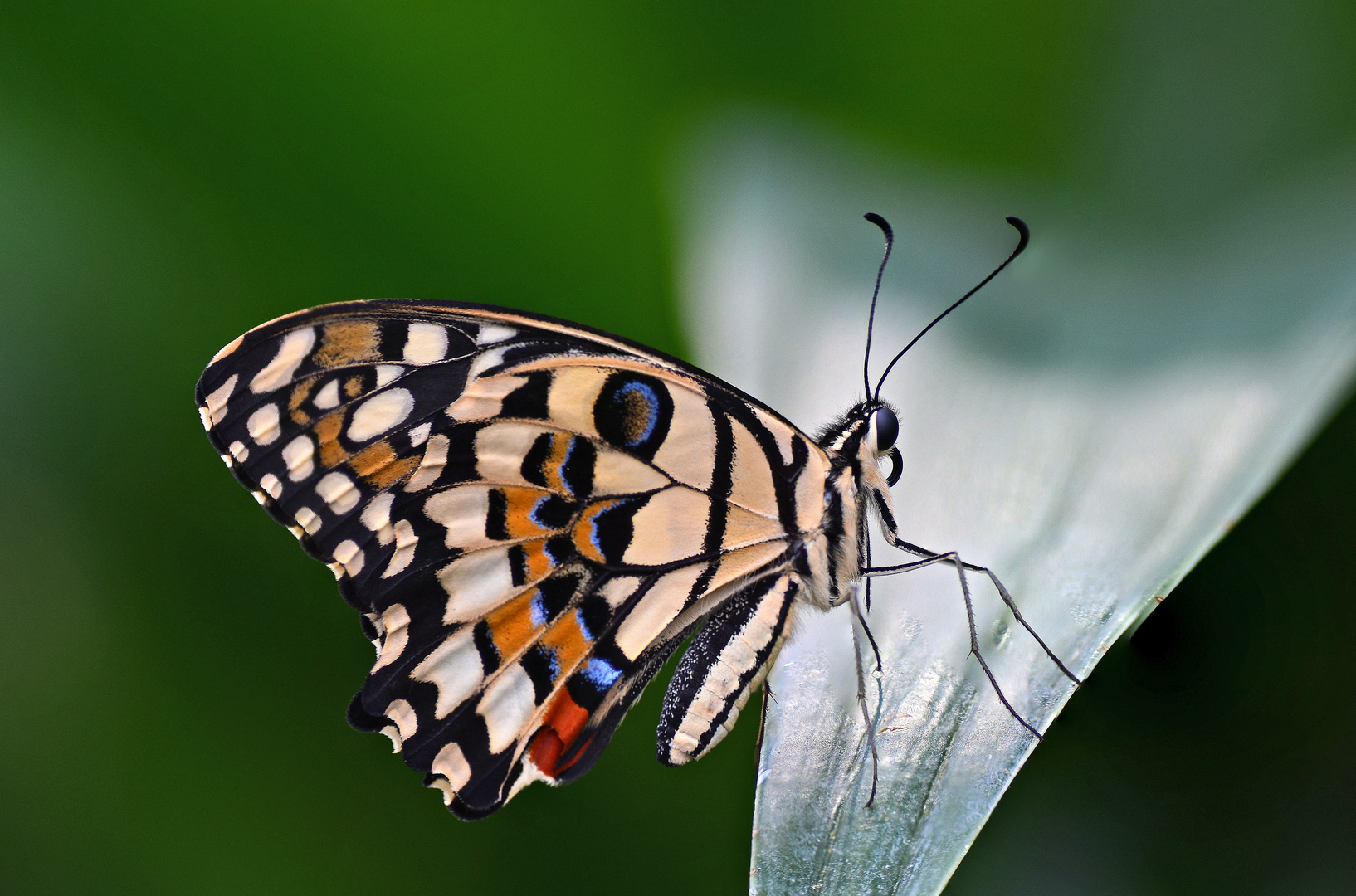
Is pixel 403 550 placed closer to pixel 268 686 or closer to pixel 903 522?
pixel 268 686

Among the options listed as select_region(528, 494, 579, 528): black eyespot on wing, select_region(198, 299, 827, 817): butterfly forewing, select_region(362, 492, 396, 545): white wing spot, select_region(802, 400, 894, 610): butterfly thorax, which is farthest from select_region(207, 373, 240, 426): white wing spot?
select_region(802, 400, 894, 610): butterfly thorax

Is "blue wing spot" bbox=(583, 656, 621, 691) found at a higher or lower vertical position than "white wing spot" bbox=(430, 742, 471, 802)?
higher

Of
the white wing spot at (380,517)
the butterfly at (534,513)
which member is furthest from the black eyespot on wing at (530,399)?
the white wing spot at (380,517)

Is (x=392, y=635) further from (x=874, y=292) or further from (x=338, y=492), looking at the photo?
(x=874, y=292)

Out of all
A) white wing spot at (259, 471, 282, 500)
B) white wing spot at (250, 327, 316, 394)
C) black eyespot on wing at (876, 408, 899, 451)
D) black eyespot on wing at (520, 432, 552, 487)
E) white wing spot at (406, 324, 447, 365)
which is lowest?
white wing spot at (259, 471, 282, 500)

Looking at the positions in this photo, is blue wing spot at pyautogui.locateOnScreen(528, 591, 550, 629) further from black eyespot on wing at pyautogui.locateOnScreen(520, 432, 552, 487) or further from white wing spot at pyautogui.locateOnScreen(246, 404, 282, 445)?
white wing spot at pyautogui.locateOnScreen(246, 404, 282, 445)

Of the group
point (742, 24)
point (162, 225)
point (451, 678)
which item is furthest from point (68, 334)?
point (742, 24)
